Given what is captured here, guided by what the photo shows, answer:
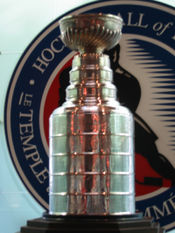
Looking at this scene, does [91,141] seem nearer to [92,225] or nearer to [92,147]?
[92,147]

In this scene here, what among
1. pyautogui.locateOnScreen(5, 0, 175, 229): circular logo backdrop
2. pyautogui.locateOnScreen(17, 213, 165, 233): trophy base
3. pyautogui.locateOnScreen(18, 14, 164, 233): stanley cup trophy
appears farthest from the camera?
pyautogui.locateOnScreen(5, 0, 175, 229): circular logo backdrop

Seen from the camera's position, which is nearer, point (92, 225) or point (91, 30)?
point (92, 225)

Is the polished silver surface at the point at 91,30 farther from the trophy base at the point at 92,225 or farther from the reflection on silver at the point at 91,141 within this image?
the trophy base at the point at 92,225

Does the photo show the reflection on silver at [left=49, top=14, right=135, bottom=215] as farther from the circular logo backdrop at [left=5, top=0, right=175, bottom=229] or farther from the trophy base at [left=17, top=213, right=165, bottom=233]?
the circular logo backdrop at [left=5, top=0, right=175, bottom=229]

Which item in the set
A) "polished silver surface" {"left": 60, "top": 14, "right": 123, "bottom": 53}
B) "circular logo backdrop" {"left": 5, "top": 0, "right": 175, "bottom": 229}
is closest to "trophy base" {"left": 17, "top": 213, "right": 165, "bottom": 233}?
"polished silver surface" {"left": 60, "top": 14, "right": 123, "bottom": 53}

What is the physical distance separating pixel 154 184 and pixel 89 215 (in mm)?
745

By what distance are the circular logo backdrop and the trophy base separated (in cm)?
70

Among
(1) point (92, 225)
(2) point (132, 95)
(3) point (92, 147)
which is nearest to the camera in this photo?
(1) point (92, 225)

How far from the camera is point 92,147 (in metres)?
1.48

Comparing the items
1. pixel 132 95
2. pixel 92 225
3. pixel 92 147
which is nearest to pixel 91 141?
pixel 92 147

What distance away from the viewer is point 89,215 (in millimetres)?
1429

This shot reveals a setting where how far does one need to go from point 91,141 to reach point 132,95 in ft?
2.33

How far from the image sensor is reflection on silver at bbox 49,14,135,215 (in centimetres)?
147

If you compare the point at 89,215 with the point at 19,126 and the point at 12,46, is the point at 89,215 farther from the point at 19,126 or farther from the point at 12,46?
the point at 12,46
